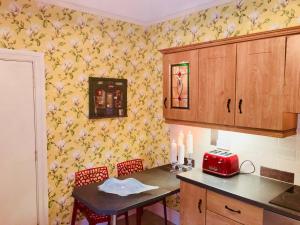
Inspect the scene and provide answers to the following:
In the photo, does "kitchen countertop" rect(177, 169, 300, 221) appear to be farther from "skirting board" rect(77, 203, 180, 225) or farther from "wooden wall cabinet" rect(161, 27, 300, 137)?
"skirting board" rect(77, 203, 180, 225)

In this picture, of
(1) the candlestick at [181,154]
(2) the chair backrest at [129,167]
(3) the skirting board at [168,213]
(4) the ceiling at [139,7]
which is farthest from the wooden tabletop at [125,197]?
(4) the ceiling at [139,7]

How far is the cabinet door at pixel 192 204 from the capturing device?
2.26 m

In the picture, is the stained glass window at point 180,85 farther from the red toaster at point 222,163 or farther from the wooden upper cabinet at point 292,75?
the wooden upper cabinet at point 292,75

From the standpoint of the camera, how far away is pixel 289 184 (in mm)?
2191

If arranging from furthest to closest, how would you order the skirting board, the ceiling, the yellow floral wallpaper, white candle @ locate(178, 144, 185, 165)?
the skirting board, white candle @ locate(178, 144, 185, 165), the ceiling, the yellow floral wallpaper

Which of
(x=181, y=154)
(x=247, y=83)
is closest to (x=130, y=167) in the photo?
(x=181, y=154)

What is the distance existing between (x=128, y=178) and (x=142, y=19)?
6.54 ft

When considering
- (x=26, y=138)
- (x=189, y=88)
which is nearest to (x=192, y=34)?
(x=189, y=88)

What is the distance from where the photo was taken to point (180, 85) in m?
2.65

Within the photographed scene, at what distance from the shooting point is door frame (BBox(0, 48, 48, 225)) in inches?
98.0

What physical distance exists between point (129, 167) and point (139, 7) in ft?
6.21

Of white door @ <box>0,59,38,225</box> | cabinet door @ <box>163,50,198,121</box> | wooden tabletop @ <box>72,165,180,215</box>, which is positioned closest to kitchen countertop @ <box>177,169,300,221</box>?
wooden tabletop @ <box>72,165,180,215</box>

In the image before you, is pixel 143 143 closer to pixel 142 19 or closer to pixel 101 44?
pixel 101 44

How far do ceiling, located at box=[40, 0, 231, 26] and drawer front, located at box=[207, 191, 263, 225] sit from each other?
74.7 inches
